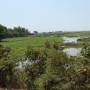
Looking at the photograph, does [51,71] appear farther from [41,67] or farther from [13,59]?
[13,59]

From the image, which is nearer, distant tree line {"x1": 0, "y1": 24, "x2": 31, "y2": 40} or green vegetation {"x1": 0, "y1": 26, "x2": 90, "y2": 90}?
green vegetation {"x1": 0, "y1": 26, "x2": 90, "y2": 90}

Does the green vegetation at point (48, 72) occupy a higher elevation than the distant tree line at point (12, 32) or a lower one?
higher

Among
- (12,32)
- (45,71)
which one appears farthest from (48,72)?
(12,32)

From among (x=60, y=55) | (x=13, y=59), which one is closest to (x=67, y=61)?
(x=60, y=55)

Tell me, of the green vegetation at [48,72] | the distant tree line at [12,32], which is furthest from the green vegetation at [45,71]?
the distant tree line at [12,32]

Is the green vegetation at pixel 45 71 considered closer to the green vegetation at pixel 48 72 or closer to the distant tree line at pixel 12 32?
the green vegetation at pixel 48 72

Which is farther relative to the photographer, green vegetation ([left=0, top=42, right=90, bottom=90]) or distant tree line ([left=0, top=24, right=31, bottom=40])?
distant tree line ([left=0, top=24, right=31, bottom=40])

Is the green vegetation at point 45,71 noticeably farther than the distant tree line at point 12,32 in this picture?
No

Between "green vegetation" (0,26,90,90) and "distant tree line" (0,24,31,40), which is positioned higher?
"green vegetation" (0,26,90,90)

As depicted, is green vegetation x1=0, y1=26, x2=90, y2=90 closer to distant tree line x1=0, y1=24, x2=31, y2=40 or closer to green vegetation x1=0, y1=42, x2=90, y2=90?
green vegetation x1=0, y1=42, x2=90, y2=90

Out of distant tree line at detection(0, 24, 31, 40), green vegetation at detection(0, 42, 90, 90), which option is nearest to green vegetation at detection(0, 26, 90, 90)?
green vegetation at detection(0, 42, 90, 90)

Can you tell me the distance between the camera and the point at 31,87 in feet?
28.4

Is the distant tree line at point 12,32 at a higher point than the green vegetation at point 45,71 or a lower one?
lower

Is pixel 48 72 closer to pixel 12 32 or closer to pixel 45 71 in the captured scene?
pixel 45 71
